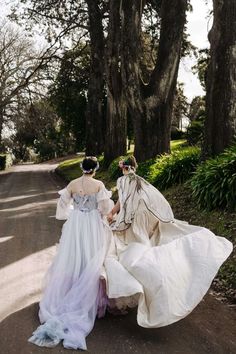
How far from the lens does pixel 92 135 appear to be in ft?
104

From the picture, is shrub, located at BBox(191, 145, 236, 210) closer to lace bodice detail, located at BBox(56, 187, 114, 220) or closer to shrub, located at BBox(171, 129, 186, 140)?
lace bodice detail, located at BBox(56, 187, 114, 220)

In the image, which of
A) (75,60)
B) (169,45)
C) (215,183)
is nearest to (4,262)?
(215,183)

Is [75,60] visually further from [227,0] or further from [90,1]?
[227,0]

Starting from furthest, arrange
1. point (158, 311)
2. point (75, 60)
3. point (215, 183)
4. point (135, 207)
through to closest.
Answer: point (75, 60)
point (215, 183)
point (135, 207)
point (158, 311)

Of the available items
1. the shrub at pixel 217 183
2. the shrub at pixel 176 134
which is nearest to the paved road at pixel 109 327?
the shrub at pixel 217 183

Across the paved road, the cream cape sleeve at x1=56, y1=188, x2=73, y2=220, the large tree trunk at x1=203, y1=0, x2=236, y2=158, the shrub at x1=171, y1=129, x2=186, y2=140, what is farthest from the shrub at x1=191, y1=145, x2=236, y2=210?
the shrub at x1=171, y1=129, x2=186, y2=140

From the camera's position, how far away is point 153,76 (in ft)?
59.5

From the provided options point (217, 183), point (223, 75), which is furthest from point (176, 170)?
point (217, 183)

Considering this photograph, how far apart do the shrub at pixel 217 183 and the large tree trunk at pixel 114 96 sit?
12.2m

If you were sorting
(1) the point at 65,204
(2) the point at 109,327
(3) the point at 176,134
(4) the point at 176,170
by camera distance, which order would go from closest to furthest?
(2) the point at 109,327 < (1) the point at 65,204 < (4) the point at 176,170 < (3) the point at 176,134

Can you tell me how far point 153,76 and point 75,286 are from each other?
13.2 metres

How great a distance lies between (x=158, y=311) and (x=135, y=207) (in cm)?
191

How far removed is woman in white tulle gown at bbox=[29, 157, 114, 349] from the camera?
18.5 feet

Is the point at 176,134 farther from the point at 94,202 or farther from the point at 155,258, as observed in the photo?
the point at 155,258
